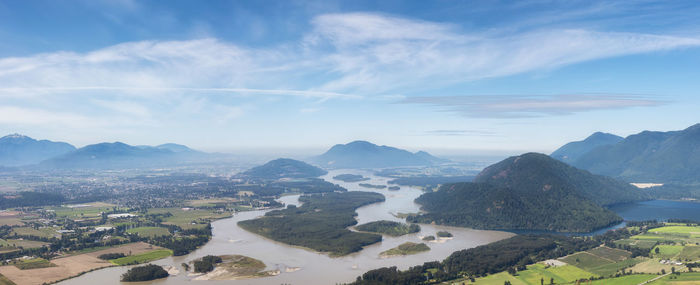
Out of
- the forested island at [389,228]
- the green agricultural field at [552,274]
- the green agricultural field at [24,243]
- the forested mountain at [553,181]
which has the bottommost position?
the green agricultural field at [552,274]

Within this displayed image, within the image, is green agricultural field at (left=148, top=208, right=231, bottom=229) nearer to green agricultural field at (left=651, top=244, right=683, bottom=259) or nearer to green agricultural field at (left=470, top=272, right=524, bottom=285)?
green agricultural field at (left=470, top=272, right=524, bottom=285)

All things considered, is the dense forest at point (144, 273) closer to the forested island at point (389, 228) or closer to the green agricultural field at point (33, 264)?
the green agricultural field at point (33, 264)

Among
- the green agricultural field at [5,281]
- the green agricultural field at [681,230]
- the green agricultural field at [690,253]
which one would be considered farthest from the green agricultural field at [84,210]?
the green agricultural field at [681,230]

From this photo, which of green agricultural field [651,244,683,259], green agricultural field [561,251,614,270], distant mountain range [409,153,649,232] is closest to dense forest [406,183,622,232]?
distant mountain range [409,153,649,232]

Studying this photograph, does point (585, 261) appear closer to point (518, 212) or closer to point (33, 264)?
point (518, 212)

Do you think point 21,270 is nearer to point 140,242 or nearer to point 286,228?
point 140,242

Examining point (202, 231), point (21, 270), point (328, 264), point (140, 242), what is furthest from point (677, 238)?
point (21, 270)
